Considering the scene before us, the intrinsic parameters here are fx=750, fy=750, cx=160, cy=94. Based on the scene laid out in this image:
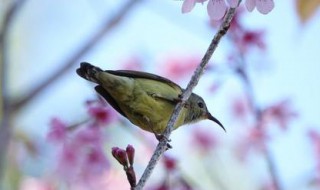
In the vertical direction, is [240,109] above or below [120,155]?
above

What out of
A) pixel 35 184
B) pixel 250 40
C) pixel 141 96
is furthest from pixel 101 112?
pixel 35 184

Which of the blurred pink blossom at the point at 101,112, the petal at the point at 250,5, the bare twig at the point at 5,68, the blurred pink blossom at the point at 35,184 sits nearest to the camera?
the petal at the point at 250,5

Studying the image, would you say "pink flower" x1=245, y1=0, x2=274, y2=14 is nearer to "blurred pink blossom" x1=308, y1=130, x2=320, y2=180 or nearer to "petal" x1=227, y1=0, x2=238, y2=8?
"petal" x1=227, y1=0, x2=238, y2=8

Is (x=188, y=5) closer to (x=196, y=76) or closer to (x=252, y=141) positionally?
(x=196, y=76)

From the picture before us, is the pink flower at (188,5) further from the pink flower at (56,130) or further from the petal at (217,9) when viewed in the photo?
the pink flower at (56,130)

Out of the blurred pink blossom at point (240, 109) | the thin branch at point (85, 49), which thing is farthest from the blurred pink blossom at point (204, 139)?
the thin branch at point (85, 49)

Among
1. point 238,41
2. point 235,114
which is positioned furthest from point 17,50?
point 238,41
